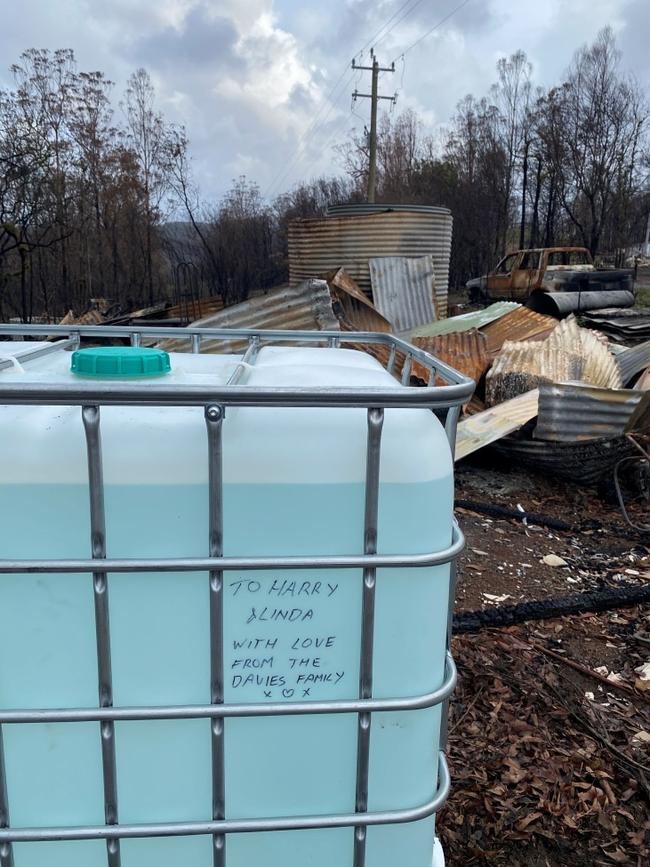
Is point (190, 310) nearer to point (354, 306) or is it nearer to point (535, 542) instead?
point (354, 306)

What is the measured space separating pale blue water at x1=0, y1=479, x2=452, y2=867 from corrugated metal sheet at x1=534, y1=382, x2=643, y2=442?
14.5 feet

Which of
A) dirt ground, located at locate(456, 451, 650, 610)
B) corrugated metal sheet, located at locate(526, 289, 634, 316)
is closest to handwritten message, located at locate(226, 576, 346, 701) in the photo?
dirt ground, located at locate(456, 451, 650, 610)

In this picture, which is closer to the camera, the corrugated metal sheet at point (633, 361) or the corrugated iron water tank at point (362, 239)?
the corrugated metal sheet at point (633, 361)

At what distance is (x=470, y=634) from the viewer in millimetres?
3389

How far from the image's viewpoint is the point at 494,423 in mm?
5414

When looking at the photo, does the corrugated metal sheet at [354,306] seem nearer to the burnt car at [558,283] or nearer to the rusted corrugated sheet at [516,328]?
the rusted corrugated sheet at [516,328]

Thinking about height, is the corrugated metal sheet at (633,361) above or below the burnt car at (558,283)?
below

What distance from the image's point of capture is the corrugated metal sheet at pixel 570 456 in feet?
17.7

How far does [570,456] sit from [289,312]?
126 inches

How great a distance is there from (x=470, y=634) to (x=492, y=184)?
26.7 meters

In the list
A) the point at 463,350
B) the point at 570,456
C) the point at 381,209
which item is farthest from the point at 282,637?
the point at 381,209

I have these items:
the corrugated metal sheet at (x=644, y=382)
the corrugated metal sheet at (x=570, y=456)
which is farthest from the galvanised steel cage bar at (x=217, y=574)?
the corrugated metal sheet at (x=644, y=382)

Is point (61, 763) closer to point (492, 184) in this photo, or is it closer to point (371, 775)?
point (371, 775)

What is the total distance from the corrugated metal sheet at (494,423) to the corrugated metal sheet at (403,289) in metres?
3.75
